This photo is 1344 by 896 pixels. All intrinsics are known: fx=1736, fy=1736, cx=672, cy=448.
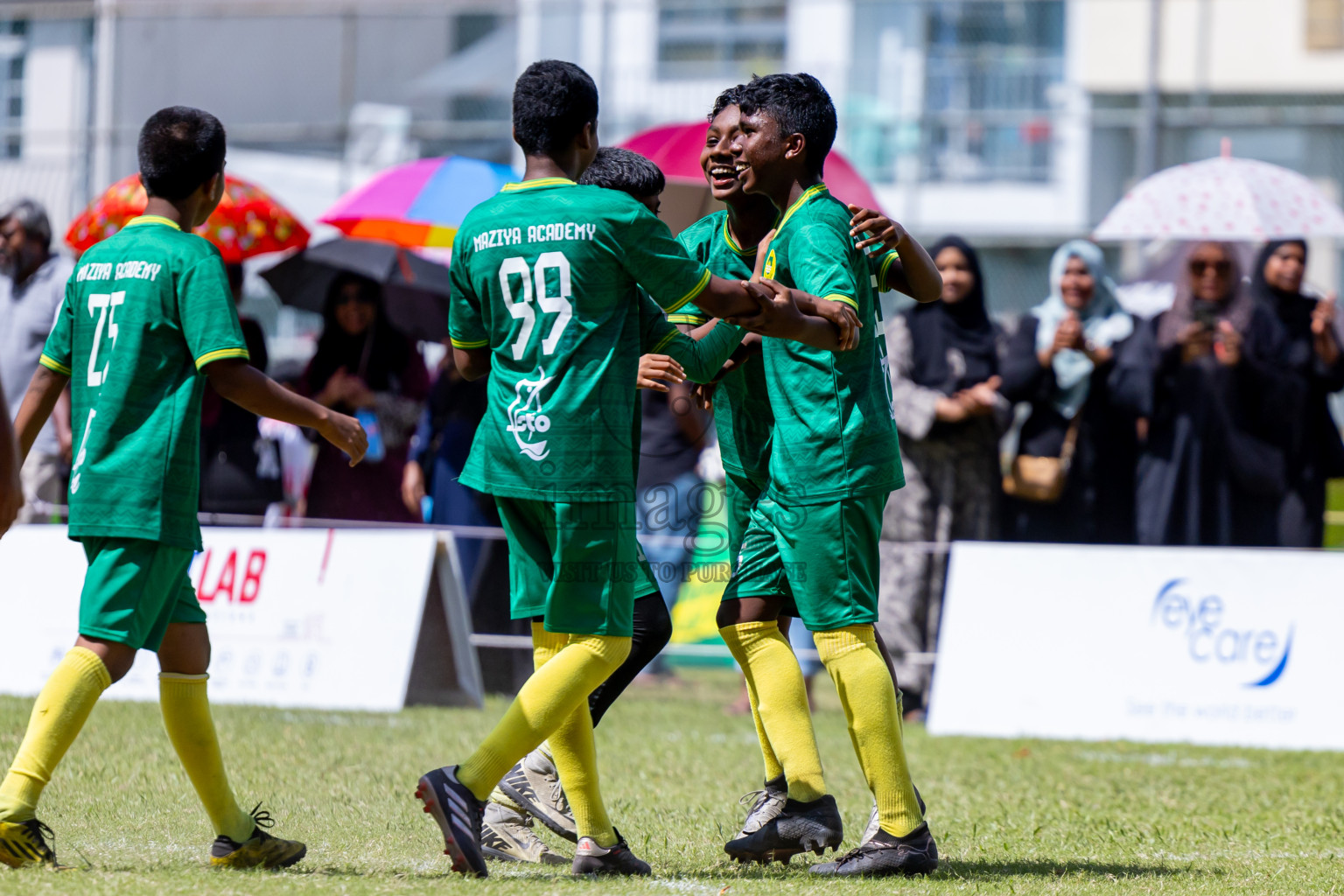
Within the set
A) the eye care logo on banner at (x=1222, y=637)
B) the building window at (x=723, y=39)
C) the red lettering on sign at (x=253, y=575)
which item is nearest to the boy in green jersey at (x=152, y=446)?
the red lettering on sign at (x=253, y=575)

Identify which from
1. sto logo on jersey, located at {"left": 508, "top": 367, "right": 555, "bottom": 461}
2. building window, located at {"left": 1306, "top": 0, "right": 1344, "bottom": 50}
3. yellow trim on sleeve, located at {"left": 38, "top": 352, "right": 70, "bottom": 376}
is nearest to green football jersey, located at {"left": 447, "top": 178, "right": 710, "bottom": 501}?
sto logo on jersey, located at {"left": 508, "top": 367, "right": 555, "bottom": 461}

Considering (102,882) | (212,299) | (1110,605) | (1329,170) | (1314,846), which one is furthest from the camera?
(1329,170)

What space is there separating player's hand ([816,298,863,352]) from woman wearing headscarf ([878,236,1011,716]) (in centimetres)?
483

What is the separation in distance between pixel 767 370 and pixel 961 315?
16.7ft

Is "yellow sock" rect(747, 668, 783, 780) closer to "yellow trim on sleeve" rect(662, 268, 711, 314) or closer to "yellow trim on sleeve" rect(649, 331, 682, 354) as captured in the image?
"yellow trim on sleeve" rect(649, 331, 682, 354)

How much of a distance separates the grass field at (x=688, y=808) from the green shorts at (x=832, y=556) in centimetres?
70

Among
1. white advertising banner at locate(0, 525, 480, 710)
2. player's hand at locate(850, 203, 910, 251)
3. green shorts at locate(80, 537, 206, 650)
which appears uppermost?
player's hand at locate(850, 203, 910, 251)

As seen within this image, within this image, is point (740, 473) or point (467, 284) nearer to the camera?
point (467, 284)

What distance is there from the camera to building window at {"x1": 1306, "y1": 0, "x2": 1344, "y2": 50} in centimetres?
2572

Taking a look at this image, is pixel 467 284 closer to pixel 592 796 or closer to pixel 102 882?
pixel 592 796

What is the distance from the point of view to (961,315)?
31.6ft

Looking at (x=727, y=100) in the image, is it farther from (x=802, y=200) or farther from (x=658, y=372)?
(x=658, y=372)

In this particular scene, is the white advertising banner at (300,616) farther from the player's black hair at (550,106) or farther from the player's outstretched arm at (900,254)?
the player's black hair at (550,106)

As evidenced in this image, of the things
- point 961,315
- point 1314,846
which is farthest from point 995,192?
point 1314,846
